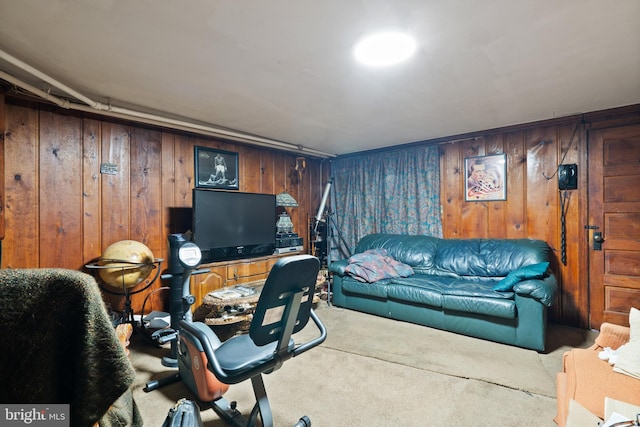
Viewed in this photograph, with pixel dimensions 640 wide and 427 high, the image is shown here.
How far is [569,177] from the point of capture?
3.22 metres

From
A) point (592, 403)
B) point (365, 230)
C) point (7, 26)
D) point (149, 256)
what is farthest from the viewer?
point (365, 230)

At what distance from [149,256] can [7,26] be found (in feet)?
5.76

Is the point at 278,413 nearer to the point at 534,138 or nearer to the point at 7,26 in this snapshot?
the point at 7,26

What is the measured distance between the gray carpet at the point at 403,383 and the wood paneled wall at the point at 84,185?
105 centimetres

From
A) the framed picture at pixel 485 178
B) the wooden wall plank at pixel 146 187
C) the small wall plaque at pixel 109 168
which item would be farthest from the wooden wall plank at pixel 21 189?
the framed picture at pixel 485 178

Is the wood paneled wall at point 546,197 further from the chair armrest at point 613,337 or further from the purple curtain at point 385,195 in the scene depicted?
the chair armrest at point 613,337

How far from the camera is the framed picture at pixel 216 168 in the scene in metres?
3.65

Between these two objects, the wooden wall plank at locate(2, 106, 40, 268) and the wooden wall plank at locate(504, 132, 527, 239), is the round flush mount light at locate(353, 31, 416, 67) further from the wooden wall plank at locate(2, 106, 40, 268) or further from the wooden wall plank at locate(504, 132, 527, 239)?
the wooden wall plank at locate(2, 106, 40, 268)

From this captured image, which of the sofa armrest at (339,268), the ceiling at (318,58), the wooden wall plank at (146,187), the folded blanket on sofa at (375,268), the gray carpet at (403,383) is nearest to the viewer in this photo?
the ceiling at (318,58)

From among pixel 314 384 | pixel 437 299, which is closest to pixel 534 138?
pixel 437 299

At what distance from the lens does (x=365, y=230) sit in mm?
4793

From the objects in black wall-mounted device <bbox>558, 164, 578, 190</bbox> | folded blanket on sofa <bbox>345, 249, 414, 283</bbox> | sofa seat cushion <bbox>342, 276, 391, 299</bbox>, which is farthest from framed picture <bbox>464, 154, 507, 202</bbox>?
sofa seat cushion <bbox>342, 276, 391, 299</bbox>

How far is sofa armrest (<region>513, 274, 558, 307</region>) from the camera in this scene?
2594 mm

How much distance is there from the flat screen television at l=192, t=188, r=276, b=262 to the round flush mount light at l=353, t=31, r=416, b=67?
223cm
